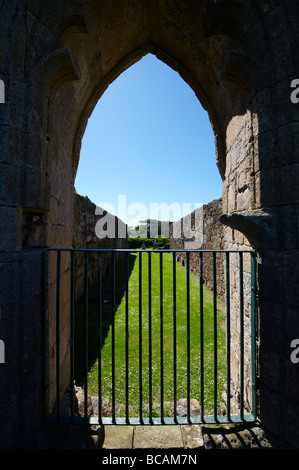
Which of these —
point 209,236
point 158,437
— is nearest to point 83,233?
point 209,236

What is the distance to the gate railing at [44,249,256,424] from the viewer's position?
1784mm

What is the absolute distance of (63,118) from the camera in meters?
2.35

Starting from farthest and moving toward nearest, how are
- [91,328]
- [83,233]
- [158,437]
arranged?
1. [83,233]
2. [91,328]
3. [158,437]

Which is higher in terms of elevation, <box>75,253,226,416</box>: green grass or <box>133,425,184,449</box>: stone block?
<box>133,425,184,449</box>: stone block

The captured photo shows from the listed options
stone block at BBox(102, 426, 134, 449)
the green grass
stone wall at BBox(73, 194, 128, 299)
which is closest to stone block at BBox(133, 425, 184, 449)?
stone block at BBox(102, 426, 134, 449)

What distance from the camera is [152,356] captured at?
3.62 metres

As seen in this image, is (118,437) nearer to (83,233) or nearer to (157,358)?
(157,358)

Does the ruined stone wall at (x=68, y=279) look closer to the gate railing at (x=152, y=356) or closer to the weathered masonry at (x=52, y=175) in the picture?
the gate railing at (x=152, y=356)

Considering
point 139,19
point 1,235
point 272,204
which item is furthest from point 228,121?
point 1,235

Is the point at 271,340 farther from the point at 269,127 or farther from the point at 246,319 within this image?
the point at 269,127

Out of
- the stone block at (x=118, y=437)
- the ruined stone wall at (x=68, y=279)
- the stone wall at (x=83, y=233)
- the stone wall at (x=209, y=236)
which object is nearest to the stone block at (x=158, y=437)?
the stone block at (x=118, y=437)

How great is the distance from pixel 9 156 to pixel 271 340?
2.47 meters

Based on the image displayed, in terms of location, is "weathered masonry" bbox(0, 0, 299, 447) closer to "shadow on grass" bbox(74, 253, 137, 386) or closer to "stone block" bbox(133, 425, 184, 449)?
"shadow on grass" bbox(74, 253, 137, 386)

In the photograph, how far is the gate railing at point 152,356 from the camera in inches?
70.2
